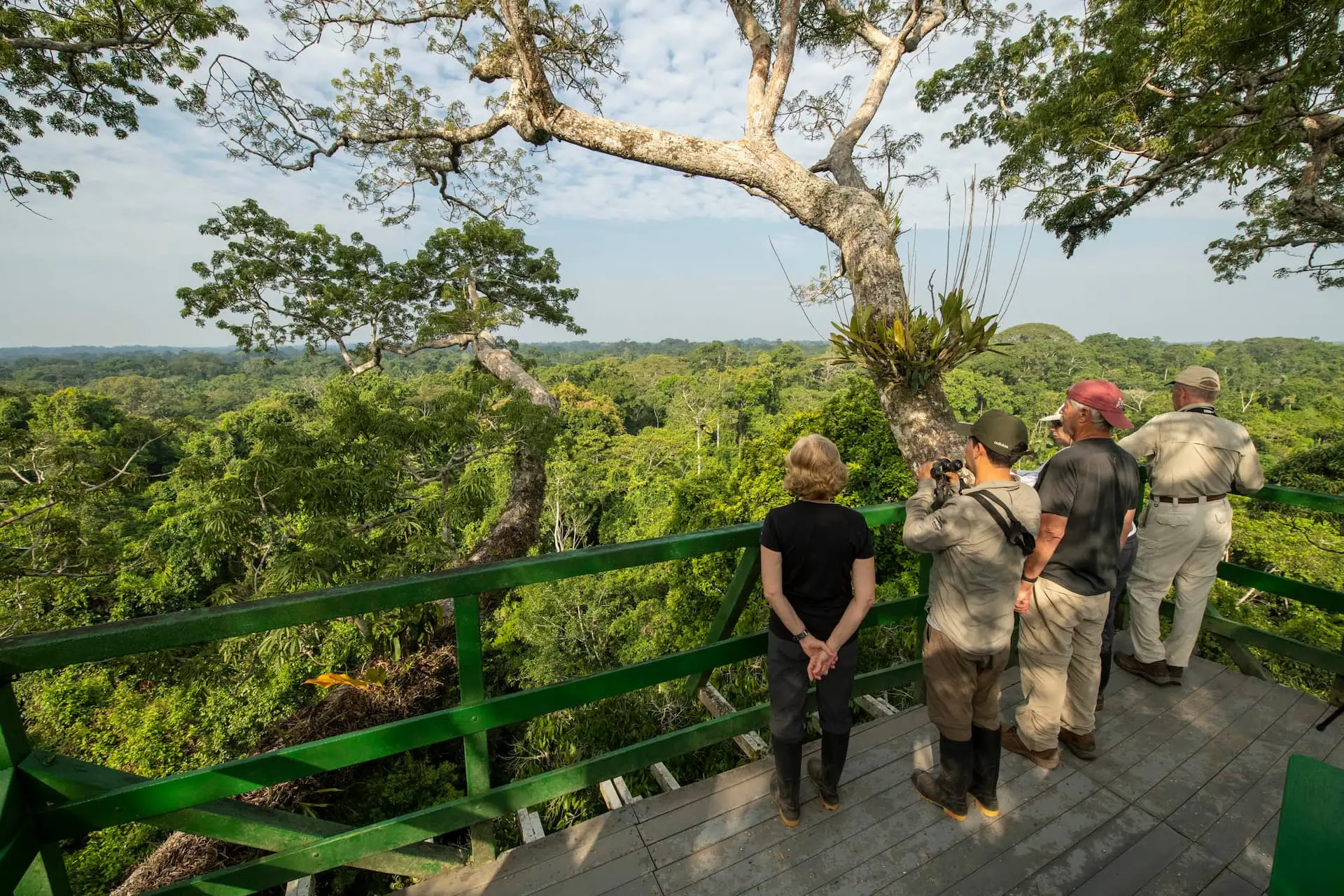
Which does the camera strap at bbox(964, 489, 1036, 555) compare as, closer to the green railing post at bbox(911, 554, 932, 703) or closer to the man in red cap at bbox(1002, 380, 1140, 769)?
the man in red cap at bbox(1002, 380, 1140, 769)

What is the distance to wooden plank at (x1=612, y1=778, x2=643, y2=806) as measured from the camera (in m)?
2.11

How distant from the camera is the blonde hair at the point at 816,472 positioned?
1798 millimetres

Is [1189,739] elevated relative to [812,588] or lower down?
lower down

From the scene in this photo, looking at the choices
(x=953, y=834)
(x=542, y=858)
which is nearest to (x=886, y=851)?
(x=953, y=834)

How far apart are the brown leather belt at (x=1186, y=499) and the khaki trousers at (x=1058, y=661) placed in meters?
0.95

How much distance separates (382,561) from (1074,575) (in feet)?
26.0

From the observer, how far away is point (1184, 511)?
274 cm

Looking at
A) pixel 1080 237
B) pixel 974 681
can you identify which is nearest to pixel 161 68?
pixel 974 681

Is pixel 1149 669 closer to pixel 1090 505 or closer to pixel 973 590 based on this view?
pixel 1090 505

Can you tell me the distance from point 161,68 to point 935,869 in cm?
906

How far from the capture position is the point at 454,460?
863 cm

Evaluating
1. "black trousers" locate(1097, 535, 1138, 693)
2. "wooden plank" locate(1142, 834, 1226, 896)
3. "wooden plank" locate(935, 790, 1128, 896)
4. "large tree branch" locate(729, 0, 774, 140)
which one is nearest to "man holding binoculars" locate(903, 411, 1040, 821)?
"wooden plank" locate(935, 790, 1128, 896)

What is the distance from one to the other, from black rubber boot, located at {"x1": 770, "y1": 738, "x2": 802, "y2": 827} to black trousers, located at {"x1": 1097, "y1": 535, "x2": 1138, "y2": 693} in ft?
4.90

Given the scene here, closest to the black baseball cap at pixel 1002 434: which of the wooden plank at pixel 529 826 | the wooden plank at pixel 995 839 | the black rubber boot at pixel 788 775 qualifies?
the black rubber boot at pixel 788 775
